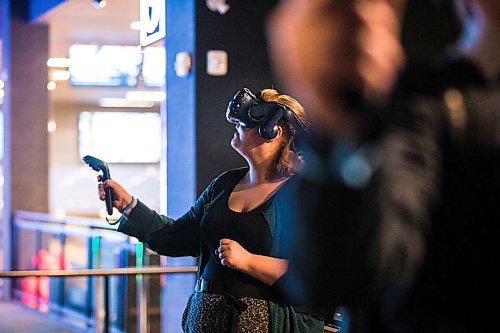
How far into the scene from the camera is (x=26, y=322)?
8.81m

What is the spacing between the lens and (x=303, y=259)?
116 centimetres

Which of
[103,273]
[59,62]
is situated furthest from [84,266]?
[59,62]

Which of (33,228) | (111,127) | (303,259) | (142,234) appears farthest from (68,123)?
(303,259)

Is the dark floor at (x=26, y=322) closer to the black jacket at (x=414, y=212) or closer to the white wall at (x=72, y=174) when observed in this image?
the black jacket at (x=414, y=212)

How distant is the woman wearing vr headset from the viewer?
2.84m

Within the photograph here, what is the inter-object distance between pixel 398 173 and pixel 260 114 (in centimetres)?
190

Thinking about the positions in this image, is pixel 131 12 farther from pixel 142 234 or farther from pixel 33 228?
pixel 142 234

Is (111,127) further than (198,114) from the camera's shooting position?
Yes

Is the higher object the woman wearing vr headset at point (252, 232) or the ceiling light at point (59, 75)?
the ceiling light at point (59, 75)

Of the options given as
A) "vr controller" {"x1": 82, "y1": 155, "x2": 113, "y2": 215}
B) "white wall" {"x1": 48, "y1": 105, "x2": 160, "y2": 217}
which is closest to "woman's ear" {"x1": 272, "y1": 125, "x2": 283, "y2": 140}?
"vr controller" {"x1": 82, "y1": 155, "x2": 113, "y2": 215}

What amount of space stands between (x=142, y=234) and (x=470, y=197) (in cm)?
213

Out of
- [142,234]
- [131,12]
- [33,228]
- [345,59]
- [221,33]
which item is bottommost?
[33,228]

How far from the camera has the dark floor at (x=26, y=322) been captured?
8371mm

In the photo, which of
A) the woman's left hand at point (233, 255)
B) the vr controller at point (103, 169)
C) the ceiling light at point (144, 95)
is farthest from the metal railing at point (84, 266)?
the ceiling light at point (144, 95)
